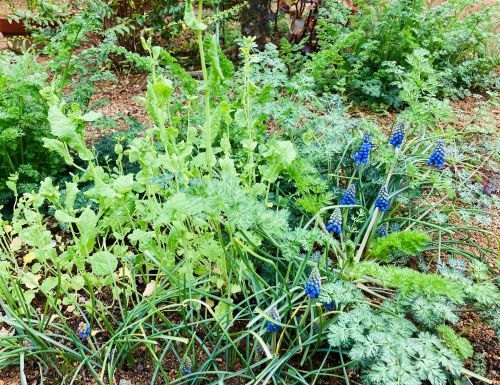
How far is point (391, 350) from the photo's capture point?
1.34m

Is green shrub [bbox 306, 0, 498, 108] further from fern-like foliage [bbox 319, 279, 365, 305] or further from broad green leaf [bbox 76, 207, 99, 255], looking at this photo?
broad green leaf [bbox 76, 207, 99, 255]

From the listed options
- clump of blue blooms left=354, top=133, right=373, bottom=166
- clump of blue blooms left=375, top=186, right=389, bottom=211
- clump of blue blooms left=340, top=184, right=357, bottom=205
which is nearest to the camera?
clump of blue blooms left=375, top=186, right=389, bottom=211

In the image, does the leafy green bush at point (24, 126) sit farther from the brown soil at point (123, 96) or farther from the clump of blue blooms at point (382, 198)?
the clump of blue blooms at point (382, 198)

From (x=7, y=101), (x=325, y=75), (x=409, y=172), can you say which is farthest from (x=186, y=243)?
(x=325, y=75)

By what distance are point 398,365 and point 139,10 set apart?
11.9 ft

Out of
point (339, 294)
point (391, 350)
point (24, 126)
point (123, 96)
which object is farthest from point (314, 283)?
point (123, 96)

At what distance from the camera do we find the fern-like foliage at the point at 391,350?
130 cm

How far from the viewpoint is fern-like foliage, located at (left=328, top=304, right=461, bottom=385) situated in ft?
4.25

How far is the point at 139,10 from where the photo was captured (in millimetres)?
3996

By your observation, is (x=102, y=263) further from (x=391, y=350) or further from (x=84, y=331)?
(x=391, y=350)

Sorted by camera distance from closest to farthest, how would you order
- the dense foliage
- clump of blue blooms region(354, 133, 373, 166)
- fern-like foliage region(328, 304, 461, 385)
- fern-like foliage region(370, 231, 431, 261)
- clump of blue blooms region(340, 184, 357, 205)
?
fern-like foliage region(328, 304, 461, 385)
the dense foliage
fern-like foliage region(370, 231, 431, 261)
clump of blue blooms region(340, 184, 357, 205)
clump of blue blooms region(354, 133, 373, 166)

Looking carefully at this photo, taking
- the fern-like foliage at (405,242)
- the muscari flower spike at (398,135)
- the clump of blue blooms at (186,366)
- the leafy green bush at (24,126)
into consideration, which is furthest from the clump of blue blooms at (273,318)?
the leafy green bush at (24,126)

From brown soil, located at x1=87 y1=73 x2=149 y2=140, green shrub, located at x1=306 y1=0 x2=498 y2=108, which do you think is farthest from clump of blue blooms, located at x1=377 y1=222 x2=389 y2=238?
brown soil, located at x1=87 y1=73 x2=149 y2=140

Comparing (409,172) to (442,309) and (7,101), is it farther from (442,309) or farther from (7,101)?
(7,101)
